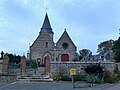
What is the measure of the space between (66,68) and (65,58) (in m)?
26.5

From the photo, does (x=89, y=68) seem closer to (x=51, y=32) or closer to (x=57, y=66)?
(x=57, y=66)

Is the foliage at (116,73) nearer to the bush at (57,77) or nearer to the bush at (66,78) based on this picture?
the bush at (66,78)

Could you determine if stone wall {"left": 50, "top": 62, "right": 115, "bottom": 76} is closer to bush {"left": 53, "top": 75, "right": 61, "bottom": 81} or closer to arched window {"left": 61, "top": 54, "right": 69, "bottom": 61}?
bush {"left": 53, "top": 75, "right": 61, "bottom": 81}

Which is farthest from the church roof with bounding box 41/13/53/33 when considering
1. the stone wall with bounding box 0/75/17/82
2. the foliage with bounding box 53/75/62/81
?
the stone wall with bounding box 0/75/17/82

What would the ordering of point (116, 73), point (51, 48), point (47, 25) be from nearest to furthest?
point (116, 73) → point (51, 48) → point (47, 25)

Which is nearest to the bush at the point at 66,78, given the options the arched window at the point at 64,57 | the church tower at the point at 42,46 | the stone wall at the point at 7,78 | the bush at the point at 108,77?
the bush at the point at 108,77

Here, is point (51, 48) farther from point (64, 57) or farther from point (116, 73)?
point (116, 73)

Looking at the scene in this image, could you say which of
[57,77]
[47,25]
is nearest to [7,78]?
[57,77]

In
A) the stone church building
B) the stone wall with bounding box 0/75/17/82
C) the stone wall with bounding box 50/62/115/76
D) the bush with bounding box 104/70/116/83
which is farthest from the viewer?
the stone church building

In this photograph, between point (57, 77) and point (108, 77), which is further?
point (57, 77)

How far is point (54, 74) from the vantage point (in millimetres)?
32562

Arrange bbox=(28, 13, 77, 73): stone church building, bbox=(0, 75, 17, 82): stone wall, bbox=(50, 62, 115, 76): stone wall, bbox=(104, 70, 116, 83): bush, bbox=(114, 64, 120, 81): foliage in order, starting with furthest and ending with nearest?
bbox=(28, 13, 77, 73): stone church building < bbox=(50, 62, 115, 76): stone wall < bbox=(114, 64, 120, 81): foliage < bbox=(104, 70, 116, 83): bush < bbox=(0, 75, 17, 82): stone wall

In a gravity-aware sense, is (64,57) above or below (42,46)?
below

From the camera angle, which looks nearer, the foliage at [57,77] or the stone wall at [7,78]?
the stone wall at [7,78]
